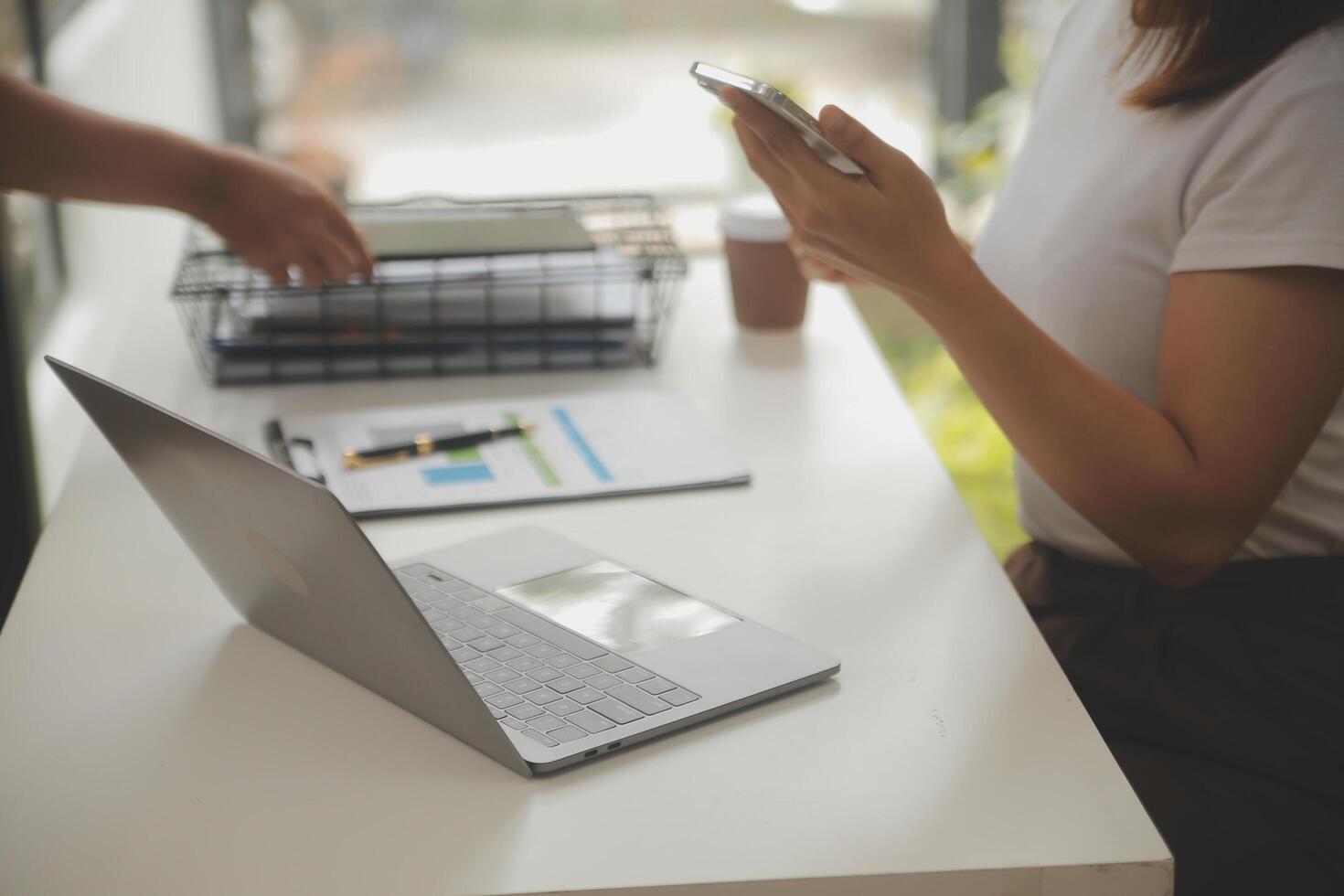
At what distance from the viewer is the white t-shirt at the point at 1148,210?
80 centimetres

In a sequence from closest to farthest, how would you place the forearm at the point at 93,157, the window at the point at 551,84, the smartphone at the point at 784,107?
the smartphone at the point at 784,107 → the forearm at the point at 93,157 → the window at the point at 551,84

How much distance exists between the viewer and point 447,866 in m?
0.56

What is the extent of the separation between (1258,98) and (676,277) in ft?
1.76

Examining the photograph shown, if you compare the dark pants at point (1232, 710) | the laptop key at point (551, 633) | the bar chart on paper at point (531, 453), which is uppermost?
the bar chart on paper at point (531, 453)

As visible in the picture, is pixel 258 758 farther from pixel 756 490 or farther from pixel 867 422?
pixel 867 422

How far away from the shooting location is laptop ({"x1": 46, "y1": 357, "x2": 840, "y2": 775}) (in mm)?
616

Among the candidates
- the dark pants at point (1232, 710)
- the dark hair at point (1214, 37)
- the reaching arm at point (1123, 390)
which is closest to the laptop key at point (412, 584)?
the reaching arm at point (1123, 390)

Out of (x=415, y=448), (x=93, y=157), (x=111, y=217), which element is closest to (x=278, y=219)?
(x=93, y=157)

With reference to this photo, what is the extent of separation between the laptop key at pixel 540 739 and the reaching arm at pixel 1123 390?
39cm

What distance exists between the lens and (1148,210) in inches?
35.0

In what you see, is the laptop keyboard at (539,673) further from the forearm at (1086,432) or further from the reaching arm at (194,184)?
the reaching arm at (194,184)

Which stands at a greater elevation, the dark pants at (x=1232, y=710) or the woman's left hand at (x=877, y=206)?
the woman's left hand at (x=877, y=206)

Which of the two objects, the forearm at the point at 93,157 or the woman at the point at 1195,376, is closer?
the woman at the point at 1195,376

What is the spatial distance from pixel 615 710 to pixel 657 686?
1.2 inches
